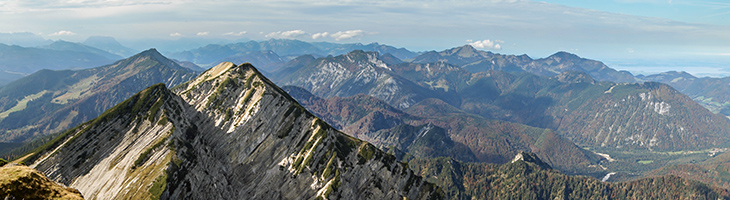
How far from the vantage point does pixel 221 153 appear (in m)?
155

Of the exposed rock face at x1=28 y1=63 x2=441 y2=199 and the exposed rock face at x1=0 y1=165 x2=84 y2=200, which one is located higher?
the exposed rock face at x1=0 y1=165 x2=84 y2=200

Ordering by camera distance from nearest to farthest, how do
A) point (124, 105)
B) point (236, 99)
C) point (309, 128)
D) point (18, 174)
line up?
point (18, 174)
point (124, 105)
point (309, 128)
point (236, 99)

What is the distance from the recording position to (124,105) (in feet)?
480

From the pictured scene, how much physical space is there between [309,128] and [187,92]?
74074 millimetres

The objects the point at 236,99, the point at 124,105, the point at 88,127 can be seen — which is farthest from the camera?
the point at 236,99

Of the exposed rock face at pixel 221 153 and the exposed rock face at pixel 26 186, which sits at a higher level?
the exposed rock face at pixel 26 186

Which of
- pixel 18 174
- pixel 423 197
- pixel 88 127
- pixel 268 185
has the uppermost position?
pixel 18 174

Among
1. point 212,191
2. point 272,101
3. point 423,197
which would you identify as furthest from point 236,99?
point 423,197

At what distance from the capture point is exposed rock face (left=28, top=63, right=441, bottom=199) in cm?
12300

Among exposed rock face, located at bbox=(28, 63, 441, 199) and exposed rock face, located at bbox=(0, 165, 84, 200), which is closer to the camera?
exposed rock face, located at bbox=(0, 165, 84, 200)

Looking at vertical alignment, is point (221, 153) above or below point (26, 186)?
below

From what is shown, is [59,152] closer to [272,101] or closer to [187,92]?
[187,92]

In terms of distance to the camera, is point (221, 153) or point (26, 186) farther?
point (221, 153)

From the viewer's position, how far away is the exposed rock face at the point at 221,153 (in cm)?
12300
